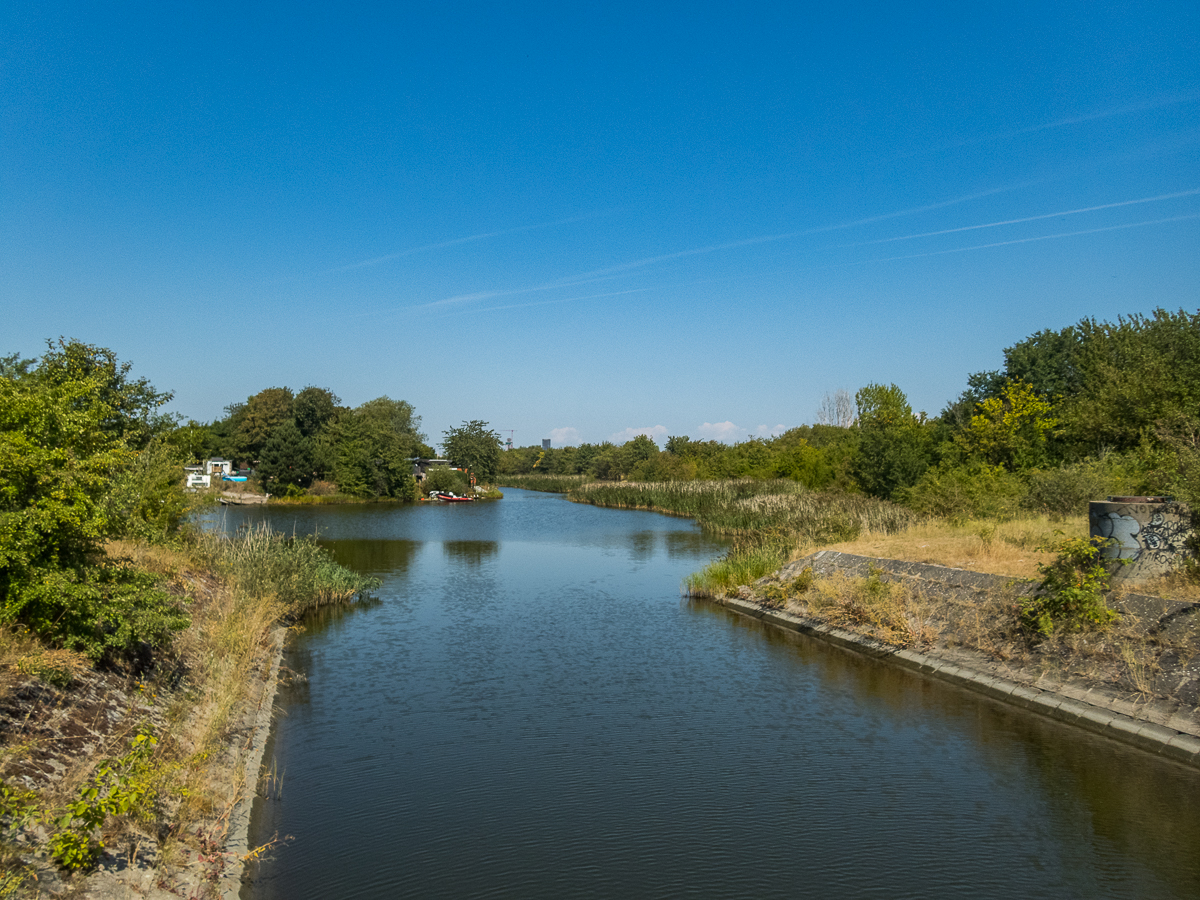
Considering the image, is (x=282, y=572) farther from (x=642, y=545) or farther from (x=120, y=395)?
(x=642, y=545)

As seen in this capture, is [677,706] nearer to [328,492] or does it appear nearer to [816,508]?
[816,508]

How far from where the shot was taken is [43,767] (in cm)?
577

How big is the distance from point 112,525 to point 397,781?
425 centimetres

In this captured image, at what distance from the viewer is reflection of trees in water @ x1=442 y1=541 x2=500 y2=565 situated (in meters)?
30.1

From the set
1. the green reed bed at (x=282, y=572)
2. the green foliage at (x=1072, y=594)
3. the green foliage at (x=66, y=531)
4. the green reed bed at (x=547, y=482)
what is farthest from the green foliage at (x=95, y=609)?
the green reed bed at (x=547, y=482)

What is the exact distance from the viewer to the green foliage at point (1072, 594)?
11.5 metres

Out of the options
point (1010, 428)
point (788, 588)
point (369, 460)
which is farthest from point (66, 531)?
point (369, 460)

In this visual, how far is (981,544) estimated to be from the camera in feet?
55.2

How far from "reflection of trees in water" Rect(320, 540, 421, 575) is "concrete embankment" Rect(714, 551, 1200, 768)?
1519 centimetres

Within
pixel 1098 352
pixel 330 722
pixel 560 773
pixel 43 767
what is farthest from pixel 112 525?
pixel 1098 352

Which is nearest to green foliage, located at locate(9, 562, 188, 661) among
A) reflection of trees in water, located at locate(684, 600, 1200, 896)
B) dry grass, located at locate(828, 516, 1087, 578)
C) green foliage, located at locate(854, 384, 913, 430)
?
reflection of trees in water, located at locate(684, 600, 1200, 896)

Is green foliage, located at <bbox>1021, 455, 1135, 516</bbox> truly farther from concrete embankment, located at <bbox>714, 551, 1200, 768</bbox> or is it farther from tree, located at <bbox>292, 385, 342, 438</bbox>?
tree, located at <bbox>292, 385, 342, 438</bbox>

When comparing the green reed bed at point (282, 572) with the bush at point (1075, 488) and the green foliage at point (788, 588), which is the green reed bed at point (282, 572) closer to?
the green foliage at point (788, 588)

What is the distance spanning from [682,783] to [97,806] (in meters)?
5.91
